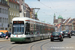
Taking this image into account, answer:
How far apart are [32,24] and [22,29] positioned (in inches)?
131

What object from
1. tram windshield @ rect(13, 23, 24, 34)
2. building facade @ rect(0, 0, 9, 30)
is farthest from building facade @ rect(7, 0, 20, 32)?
tram windshield @ rect(13, 23, 24, 34)

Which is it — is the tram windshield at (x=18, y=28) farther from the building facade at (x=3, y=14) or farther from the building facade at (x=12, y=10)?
the building facade at (x=12, y=10)

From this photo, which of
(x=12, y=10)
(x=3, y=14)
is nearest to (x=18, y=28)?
(x=3, y=14)

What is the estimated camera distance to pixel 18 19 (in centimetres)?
2677

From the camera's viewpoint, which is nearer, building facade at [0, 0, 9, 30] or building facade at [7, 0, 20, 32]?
building facade at [0, 0, 9, 30]

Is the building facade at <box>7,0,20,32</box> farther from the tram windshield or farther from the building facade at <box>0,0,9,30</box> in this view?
the tram windshield

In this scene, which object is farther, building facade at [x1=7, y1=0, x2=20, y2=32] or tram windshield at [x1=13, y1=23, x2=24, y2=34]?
building facade at [x1=7, y1=0, x2=20, y2=32]

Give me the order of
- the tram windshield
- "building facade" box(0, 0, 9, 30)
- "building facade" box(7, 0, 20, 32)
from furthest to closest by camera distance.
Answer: "building facade" box(7, 0, 20, 32) → "building facade" box(0, 0, 9, 30) → the tram windshield

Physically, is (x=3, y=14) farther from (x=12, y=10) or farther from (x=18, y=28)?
(x=18, y=28)

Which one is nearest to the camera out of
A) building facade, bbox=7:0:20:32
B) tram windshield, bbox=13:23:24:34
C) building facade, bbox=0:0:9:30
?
tram windshield, bbox=13:23:24:34

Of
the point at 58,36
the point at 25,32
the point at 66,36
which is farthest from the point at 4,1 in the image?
the point at 25,32

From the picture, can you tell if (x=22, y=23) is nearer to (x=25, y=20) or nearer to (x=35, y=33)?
(x=25, y=20)

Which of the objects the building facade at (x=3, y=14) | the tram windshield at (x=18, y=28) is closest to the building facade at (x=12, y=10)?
the building facade at (x=3, y=14)

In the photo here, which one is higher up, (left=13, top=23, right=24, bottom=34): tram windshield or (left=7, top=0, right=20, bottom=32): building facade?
(left=7, top=0, right=20, bottom=32): building facade
